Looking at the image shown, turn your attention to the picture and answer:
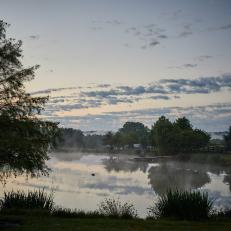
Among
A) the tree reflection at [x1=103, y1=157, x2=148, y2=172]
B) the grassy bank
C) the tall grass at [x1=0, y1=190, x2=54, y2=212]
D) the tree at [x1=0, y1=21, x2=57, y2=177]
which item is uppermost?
the tree at [x1=0, y1=21, x2=57, y2=177]

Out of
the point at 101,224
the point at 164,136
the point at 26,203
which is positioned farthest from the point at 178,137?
the point at 101,224

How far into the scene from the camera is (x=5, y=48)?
70.2ft

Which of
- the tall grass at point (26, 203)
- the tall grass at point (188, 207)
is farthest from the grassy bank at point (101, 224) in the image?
the tall grass at point (26, 203)

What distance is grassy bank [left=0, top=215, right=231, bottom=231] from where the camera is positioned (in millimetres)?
16125

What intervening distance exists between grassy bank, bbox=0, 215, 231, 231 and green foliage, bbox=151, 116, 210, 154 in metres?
103

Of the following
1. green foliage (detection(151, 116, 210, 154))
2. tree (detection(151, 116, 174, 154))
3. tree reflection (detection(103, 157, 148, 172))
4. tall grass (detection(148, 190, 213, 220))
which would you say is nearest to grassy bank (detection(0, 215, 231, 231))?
tall grass (detection(148, 190, 213, 220))

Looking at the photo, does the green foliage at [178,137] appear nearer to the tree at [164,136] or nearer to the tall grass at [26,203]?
the tree at [164,136]

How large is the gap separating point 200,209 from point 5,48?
39.5 feet

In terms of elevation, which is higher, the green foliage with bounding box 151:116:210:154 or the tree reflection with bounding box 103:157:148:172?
the green foliage with bounding box 151:116:210:154

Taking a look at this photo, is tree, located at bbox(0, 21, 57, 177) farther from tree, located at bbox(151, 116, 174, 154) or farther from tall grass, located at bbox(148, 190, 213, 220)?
tree, located at bbox(151, 116, 174, 154)

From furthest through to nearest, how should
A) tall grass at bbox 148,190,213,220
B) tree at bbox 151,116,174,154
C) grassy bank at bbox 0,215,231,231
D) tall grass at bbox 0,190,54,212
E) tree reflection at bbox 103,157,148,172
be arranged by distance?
tree at bbox 151,116,174,154 → tree reflection at bbox 103,157,148,172 → tall grass at bbox 0,190,54,212 → tall grass at bbox 148,190,213,220 → grassy bank at bbox 0,215,231,231

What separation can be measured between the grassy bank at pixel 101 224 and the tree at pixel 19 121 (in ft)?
8.74

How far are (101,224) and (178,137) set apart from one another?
105518 mm

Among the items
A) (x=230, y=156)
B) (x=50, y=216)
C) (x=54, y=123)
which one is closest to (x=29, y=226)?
(x=50, y=216)
